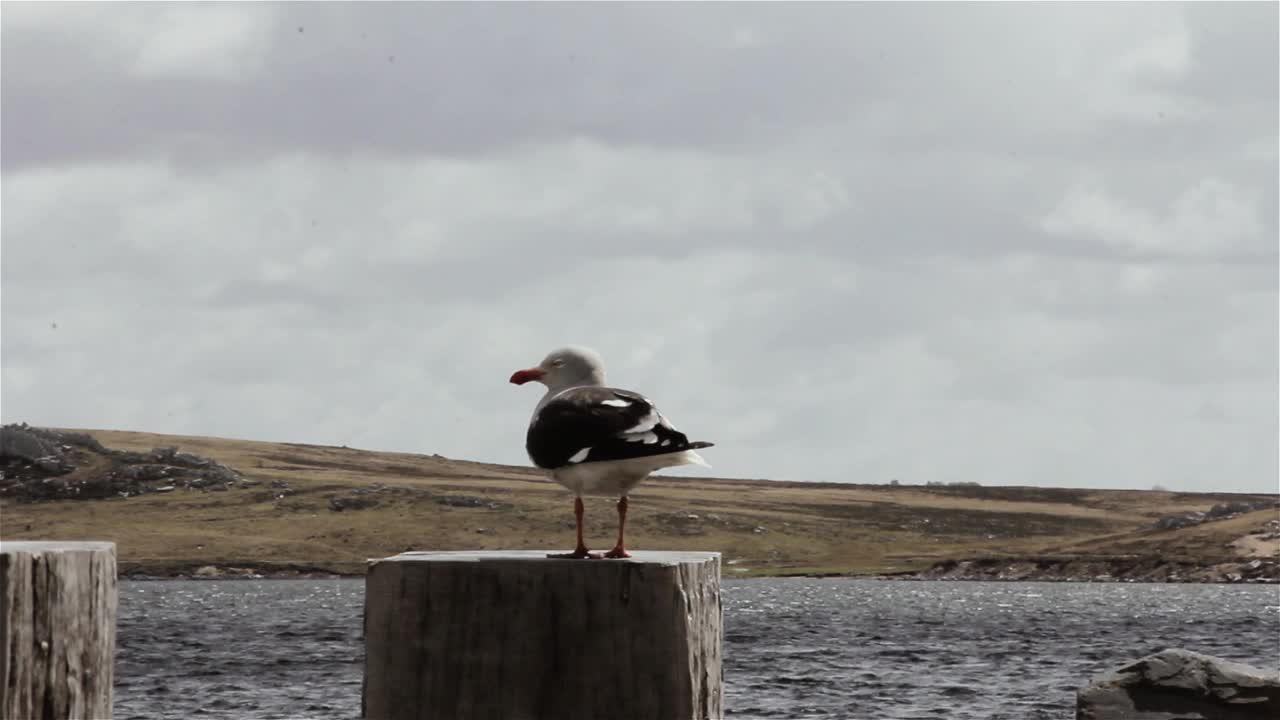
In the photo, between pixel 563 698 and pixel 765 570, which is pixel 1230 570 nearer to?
pixel 765 570

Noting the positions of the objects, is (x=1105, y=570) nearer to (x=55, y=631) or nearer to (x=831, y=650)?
(x=831, y=650)

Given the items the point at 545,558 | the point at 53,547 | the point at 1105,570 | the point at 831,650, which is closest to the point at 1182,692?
the point at 545,558

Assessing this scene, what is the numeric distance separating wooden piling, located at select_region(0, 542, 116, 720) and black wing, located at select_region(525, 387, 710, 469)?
2.26 meters

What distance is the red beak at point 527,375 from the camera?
7840 millimetres

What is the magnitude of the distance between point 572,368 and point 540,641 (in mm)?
2285

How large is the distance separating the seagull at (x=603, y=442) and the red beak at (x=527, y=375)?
0.75ft

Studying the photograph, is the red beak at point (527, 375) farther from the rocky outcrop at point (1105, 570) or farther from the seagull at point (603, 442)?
the rocky outcrop at point (1105, 570)

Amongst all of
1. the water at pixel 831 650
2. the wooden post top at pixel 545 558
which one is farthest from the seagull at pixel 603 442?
the water at pixel 831 650

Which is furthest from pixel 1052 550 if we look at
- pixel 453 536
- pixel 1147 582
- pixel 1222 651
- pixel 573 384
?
pixel 573 384

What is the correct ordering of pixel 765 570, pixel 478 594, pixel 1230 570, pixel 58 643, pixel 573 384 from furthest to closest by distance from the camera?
pixel 765 570 < pixel 1230 570 < pixel 573 384 < pixel 478 594 < pixel 58 643

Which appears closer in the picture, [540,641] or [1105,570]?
[540,641]

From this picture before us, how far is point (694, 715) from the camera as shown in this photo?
569 cm

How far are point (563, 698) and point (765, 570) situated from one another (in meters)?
186

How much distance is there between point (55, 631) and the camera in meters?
5.38
